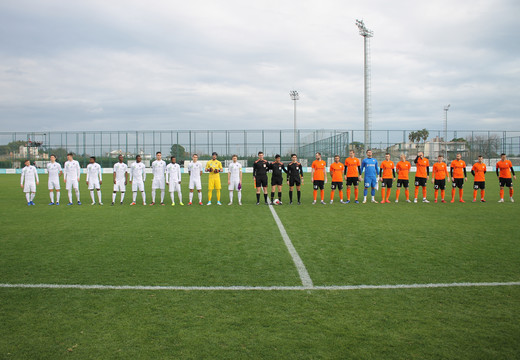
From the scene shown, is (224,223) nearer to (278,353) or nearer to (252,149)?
(278,353)

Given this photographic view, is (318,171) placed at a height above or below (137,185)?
above

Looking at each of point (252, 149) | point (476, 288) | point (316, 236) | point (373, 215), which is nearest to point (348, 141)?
point (252, 149)

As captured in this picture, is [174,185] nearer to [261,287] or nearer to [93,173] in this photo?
[93,173]

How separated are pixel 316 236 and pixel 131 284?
14.0ft

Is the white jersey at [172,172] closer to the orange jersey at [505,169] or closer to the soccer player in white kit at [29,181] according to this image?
the soccer player in white kit at [29,181]

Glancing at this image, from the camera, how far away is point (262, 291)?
15.5ft

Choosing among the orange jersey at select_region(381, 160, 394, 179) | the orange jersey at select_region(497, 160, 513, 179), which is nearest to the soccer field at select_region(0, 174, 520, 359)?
the orange jersey at select_region(381, 160, 394, 179)

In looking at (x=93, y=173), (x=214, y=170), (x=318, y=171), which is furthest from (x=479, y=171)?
(x=93, y=173)

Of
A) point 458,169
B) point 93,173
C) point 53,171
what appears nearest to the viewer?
point 93,173

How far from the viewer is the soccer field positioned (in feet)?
11.2

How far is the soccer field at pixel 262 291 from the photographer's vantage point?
11.2 feet

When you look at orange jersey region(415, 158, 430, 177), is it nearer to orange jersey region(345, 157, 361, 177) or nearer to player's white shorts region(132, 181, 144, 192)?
orange jersey region(345, 157, 361, 177)

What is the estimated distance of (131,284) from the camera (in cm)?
504

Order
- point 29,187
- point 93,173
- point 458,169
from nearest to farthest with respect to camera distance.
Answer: point 93,173, point 29,187, point 458,169
